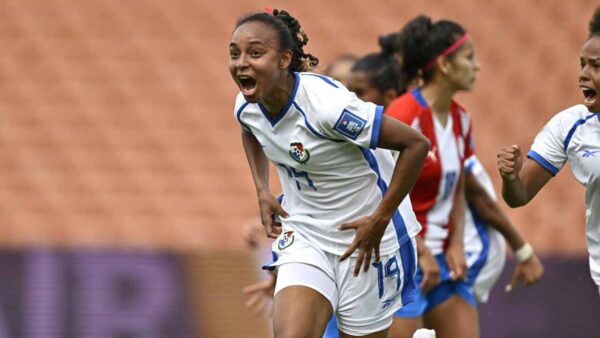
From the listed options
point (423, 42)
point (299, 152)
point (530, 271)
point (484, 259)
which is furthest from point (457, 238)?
point (299, 152)

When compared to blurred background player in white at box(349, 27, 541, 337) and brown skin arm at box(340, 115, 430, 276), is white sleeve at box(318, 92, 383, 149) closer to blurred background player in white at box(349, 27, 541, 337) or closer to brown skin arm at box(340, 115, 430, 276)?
brown skin arm at box(340, 115, 430, 276)

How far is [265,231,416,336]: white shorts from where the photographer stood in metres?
4.16

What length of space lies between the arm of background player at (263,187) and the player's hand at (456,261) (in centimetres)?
121

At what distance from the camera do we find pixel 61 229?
10273 millimetres

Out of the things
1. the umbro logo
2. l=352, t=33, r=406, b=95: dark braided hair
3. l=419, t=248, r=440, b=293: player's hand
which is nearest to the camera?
the umbro logo

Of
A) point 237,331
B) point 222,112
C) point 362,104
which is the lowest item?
point 237,331

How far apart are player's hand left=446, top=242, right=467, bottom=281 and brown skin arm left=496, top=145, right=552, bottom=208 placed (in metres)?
1.01

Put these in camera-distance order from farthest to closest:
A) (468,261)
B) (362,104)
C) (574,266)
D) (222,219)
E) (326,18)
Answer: (326,18) < (222,219) < (574,266) < (468,261) < (362,104)

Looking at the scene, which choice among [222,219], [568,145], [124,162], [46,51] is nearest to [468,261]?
[568,145]

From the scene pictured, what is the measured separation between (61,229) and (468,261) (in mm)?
5620

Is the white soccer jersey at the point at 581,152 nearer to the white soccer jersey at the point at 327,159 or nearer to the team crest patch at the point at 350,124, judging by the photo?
the white soccer jersey at the point at 327,159

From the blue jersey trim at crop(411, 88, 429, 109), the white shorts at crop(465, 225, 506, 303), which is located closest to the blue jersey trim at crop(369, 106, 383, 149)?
the blue jersey trim at crop(411, 88, 429, 109)

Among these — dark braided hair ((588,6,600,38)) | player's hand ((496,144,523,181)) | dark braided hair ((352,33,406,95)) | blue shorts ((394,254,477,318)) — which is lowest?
blue shorts ((394,254,477,318))

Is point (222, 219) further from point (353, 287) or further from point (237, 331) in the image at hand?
point (353, 287)
